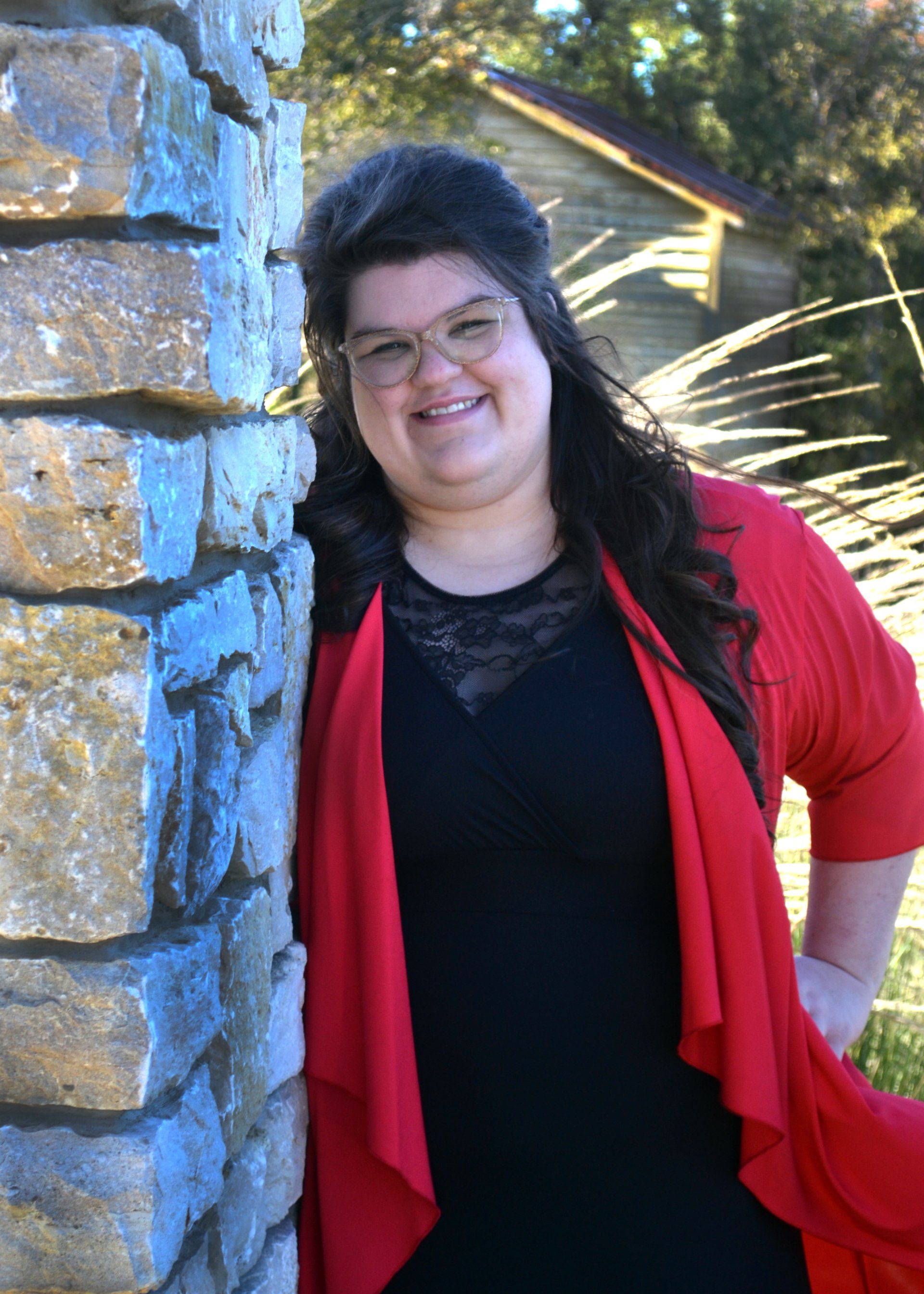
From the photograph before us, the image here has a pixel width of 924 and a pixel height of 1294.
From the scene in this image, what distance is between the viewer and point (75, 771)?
1.01m

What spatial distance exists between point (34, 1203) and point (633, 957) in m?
0.91

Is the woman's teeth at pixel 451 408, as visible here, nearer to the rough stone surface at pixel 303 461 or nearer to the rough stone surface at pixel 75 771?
the rough stone surface at pixel 303 461

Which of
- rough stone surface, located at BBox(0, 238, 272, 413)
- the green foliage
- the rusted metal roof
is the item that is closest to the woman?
rough stone surface, located at BBox(0, 238, 272, 413)

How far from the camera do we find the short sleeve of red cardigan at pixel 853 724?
1895 mm

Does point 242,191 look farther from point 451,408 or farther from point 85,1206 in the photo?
point 85,1206

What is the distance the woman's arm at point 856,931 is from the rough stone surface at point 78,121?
1626mm

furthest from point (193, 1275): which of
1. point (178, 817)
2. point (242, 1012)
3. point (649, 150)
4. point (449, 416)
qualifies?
point (649, 150)

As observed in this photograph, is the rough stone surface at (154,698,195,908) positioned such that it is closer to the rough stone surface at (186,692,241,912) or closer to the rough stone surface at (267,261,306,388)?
the rough stone surface at (186,692,241,912)

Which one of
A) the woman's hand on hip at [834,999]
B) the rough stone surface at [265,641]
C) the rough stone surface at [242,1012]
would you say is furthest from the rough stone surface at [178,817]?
the woman's hand on hip at [834,999]

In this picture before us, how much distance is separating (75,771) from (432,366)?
96 cm

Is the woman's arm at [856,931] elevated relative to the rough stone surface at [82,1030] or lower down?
lower down

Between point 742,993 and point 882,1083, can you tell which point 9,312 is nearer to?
point 742,993

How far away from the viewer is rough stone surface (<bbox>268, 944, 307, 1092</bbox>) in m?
1.44

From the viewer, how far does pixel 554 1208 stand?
1646 millimetres
